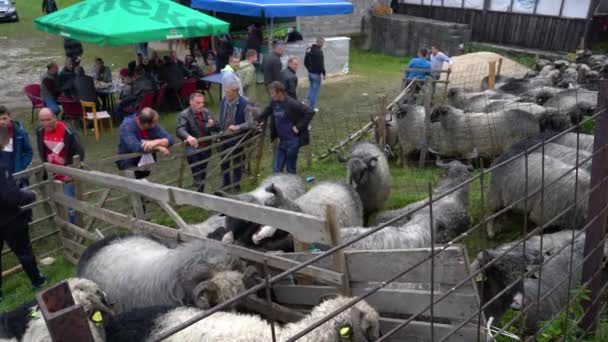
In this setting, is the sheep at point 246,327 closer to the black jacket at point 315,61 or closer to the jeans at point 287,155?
the jeans at point 287,155

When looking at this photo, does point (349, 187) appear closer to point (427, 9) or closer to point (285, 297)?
point (285, 297)

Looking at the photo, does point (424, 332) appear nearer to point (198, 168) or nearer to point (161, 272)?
point (161, 272)

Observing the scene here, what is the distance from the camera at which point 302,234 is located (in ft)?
10.9

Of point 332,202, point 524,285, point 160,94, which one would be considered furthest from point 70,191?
point 160,94

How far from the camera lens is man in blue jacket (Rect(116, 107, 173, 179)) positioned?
6258mm

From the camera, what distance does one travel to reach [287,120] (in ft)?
24.2

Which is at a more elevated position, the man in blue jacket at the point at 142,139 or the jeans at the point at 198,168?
the man in blue jacket at the point at 142,139

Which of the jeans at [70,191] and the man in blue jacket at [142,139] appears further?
the man in blue jacket at [142,139]

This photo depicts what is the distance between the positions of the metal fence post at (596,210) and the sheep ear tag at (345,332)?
1585 millimetres

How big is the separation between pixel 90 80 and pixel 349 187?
6.64 metres

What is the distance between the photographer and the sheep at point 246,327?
3.00 metres

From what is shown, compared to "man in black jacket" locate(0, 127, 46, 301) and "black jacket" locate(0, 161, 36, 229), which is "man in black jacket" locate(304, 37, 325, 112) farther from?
"black jacket" locate(0, 161, 36, 229)

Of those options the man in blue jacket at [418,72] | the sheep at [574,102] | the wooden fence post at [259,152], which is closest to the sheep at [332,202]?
the wooden fence post at [259,152]

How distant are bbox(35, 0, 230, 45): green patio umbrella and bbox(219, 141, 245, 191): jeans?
345cm
